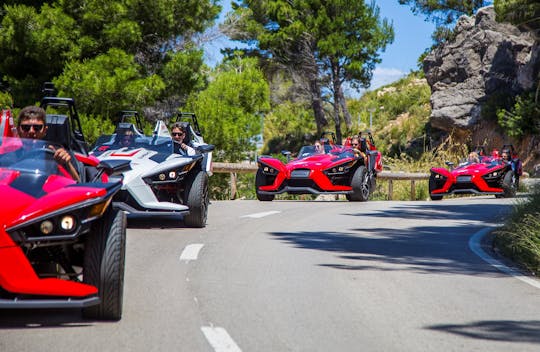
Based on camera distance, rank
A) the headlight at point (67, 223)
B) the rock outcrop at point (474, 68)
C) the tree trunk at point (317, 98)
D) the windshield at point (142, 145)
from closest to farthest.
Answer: the headlight at point (67, 223)
the windshield at point (142, 145)
the rock outcrop at point (474, 68)
the tree trunk at point (317, 98)

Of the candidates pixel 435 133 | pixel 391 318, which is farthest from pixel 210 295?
pixel 435 133

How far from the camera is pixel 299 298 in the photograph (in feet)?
23.3

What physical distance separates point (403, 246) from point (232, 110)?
15629mm

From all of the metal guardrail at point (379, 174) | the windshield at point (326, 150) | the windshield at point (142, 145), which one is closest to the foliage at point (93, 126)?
the metal guardrail at point (379, 174)

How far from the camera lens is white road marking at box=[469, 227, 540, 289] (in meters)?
8.60

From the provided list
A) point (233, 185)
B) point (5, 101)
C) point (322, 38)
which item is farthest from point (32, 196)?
point (322, 38)

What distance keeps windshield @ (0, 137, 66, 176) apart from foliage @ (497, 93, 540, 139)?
104ft

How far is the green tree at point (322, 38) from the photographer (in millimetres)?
41000

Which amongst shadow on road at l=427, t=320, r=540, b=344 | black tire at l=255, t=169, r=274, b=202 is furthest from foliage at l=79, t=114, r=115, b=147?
shadow on road at l=427, t=320, r=540, b=344

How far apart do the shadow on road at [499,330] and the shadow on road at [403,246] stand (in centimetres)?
264

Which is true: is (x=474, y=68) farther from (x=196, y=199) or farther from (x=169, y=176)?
(x=169, y=176)

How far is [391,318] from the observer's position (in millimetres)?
6398

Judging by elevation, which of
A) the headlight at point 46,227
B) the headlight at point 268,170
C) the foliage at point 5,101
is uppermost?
the foliage at point 5,101

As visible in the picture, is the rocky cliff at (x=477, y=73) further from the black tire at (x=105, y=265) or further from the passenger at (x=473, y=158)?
the black tire at (x=105, y=265)
